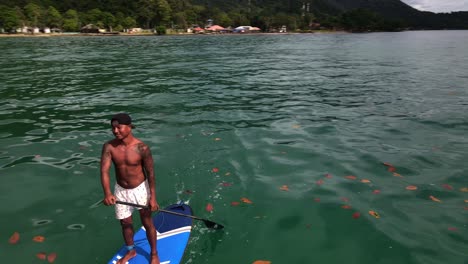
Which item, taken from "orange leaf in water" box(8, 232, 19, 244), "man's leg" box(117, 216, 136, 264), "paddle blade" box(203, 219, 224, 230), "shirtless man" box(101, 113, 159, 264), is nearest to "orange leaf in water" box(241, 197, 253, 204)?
"paddle blade" box(203, 219, 224, 230)

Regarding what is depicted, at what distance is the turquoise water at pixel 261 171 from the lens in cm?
720

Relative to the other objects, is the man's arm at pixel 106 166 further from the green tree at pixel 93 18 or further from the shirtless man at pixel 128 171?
the green tree at pixel 93 18

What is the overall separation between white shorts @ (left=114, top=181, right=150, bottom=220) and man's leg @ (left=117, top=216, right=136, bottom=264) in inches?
8.8

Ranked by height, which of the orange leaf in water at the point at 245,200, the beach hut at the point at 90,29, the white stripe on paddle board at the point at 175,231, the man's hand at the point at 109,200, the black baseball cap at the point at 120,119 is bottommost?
the orange leaf in water at the point at 245,200

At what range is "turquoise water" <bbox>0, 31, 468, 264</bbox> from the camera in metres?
7.20

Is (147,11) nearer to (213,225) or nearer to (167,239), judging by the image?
(213,225)

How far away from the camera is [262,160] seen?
11.4m

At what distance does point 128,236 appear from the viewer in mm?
6430

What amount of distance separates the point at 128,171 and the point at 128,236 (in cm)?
155

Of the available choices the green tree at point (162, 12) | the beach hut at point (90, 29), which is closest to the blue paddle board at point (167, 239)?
the beach hut at point (90, 29)

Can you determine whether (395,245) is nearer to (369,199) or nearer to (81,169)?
(369,199)

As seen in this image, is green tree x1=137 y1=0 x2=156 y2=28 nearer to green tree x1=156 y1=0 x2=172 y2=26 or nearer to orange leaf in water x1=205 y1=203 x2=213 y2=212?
green tree x1=156 y1=0 x2=172 y2=26

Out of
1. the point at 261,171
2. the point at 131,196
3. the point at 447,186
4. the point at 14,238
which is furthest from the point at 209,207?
the point at 447,186

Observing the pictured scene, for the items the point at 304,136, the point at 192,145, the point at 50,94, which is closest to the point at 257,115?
the point at 304,136
